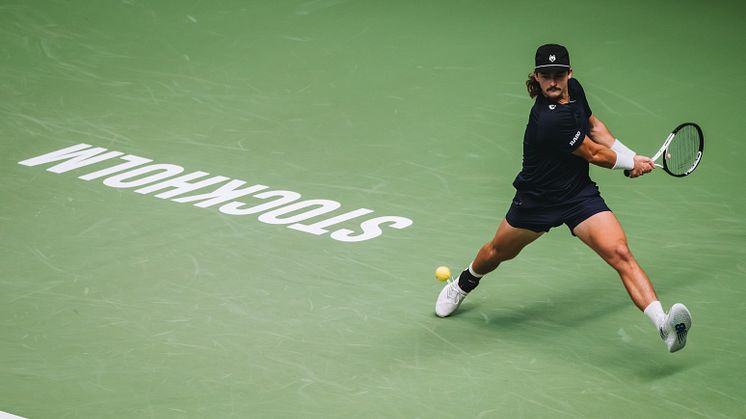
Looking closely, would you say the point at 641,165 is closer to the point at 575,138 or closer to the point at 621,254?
the point at 575,138

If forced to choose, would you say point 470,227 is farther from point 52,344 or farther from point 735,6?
point 735,6

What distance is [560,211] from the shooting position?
858cm

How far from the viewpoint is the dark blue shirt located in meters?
8.30

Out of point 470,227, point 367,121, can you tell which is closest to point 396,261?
point 470,227

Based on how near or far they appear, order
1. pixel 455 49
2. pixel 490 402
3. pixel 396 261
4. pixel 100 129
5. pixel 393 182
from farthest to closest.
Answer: pixel 455 49
pixel 100 129
pixel 393 182
pixel 396 261
pixel 490 402

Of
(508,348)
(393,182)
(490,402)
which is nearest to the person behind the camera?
(490,402)

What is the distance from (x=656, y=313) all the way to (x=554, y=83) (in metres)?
1.59

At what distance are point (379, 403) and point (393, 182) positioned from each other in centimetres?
394

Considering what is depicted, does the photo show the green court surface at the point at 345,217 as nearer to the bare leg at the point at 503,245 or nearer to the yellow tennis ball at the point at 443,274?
the yellow tennis ball at the point at 443,274

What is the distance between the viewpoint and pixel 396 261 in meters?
10.1

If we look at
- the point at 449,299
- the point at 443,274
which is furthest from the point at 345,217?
the point at 449,299

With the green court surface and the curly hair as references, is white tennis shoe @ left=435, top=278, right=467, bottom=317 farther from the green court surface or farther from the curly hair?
the curly hair

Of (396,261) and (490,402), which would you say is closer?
(490,402)

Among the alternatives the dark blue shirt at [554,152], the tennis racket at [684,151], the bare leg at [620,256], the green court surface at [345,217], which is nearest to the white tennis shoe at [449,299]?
the green court surface at [345,217]
